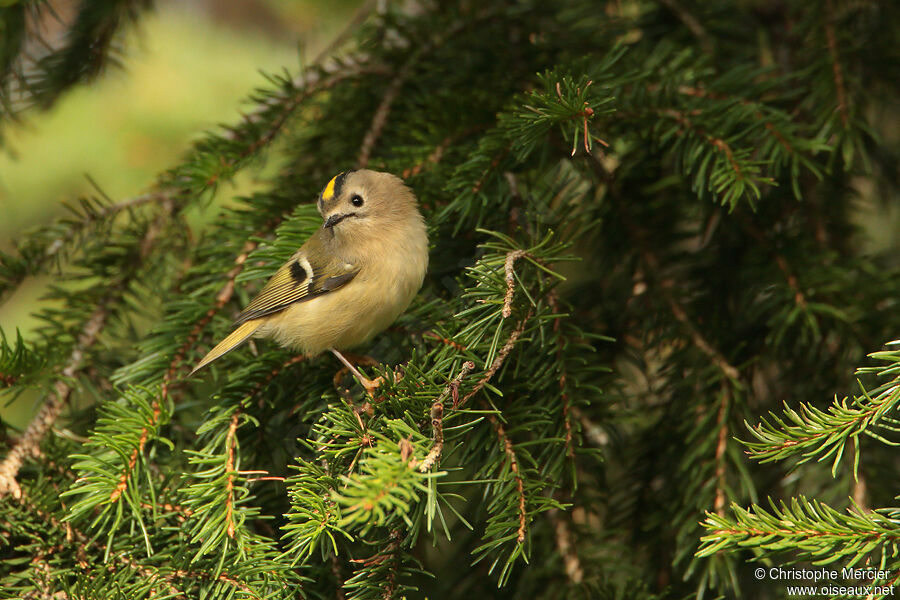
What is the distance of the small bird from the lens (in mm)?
1670

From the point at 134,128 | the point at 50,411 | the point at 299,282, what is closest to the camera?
the point at 50,411

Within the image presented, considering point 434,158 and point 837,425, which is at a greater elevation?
point 434,158

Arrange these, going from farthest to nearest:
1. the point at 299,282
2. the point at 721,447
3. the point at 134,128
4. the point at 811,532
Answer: the point at 134,128, the point at 299,282, the point at 721,447, the point at 811,532

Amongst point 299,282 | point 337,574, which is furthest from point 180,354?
point 337,574

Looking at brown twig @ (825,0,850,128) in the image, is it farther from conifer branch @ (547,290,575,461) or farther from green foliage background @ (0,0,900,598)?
conifer branch @ (547,290,575,461)

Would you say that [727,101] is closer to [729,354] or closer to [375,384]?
[729,354]

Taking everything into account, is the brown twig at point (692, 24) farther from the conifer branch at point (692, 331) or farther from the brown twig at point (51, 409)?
the brown twig at point (51, 409)

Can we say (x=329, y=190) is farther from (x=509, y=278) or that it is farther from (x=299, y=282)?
(x=509, y=278)

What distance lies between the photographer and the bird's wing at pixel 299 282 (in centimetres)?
170

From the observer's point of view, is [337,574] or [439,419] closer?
[439,419]

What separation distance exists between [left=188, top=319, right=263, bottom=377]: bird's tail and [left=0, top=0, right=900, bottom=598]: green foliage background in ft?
0.15

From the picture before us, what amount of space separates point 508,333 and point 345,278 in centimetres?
70

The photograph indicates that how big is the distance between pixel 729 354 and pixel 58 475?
4.81ft

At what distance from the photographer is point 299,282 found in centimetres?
185
